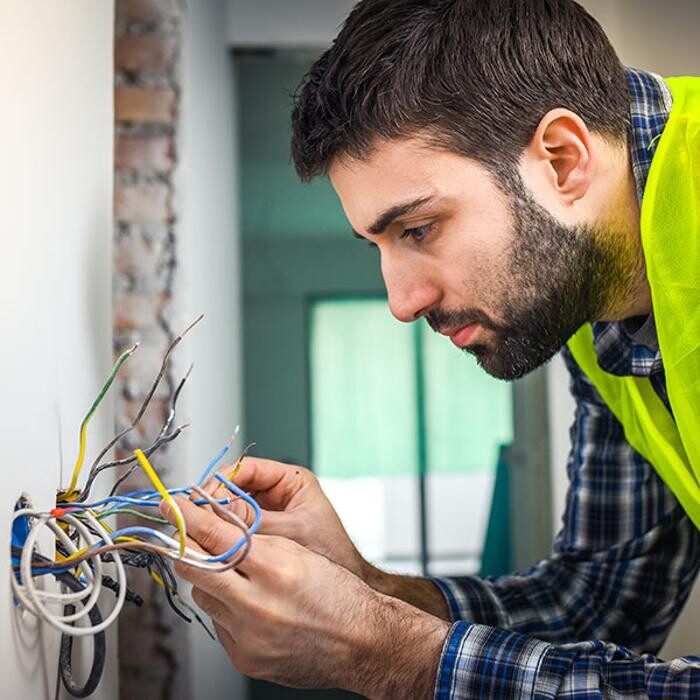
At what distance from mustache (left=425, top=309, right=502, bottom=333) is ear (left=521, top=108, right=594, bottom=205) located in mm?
151

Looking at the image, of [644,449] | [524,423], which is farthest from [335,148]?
[524,423]

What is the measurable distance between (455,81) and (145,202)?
2.85ft

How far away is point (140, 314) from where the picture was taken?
172 cm

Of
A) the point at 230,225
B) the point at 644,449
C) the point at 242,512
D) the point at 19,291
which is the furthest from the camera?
the point at 230,225

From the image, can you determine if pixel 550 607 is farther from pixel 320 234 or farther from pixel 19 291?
pixel 320 234

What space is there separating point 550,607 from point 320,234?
1.02 meters

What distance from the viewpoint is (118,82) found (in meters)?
1.72

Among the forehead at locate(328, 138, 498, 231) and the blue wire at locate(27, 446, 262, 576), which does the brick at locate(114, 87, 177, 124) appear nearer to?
the forehead at locate(328, 138, 498, 231)

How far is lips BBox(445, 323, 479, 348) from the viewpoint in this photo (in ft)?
3.48

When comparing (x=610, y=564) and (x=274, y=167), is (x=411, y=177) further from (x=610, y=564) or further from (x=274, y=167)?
(x=274, y=167)

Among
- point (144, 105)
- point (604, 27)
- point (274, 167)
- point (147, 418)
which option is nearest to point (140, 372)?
point (147, 418)

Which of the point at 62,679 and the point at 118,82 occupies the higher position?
the point at 118,82

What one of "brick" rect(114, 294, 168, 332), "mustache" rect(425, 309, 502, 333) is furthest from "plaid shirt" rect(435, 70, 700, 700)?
"brick" rect(114, 294, 168, 332)

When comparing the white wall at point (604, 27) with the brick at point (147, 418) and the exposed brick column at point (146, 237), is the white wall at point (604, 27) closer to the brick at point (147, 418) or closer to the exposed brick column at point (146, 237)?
→ the exposed brick column at point (146, 237)
